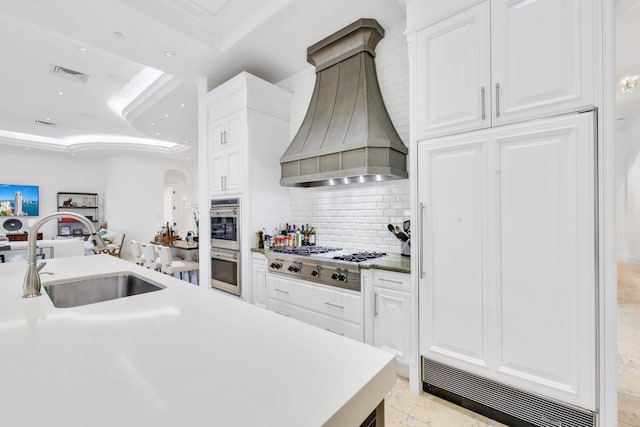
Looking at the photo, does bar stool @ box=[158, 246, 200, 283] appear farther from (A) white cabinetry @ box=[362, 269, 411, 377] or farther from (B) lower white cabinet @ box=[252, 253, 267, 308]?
(A) white cabinetry @ box=[362, 269, 411, 377]

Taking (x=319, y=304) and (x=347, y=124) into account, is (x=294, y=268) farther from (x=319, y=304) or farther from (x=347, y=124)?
(x=347, y=124)

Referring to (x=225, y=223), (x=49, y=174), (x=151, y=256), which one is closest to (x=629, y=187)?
(x=225, y=223)

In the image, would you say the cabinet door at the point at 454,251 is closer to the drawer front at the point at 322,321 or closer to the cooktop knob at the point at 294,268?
the drawer front at the point at 322,321

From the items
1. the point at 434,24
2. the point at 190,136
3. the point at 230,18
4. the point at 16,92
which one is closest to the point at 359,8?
the point at 434,24

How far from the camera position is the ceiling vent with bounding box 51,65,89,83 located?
397 cm

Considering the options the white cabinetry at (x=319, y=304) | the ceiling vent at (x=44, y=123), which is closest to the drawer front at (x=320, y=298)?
the white cabinetry at (x=319, y=304)

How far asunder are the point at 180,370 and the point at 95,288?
1.50 meters

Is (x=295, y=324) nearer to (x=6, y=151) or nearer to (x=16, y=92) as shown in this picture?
(x=16, y=92)

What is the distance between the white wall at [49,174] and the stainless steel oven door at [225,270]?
26.0 ft

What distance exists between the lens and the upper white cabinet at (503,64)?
1511 millimetres

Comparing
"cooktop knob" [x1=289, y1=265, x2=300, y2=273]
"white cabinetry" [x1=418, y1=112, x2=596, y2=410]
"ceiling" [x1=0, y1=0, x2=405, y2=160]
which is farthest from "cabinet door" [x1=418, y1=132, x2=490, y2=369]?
"ceiling" [x1=0, y1=0, x2=405, y2=160]

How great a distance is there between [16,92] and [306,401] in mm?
6669

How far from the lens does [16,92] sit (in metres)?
4.69

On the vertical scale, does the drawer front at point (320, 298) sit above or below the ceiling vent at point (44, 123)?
below
